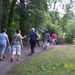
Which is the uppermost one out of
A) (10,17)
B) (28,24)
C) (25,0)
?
(25,0)

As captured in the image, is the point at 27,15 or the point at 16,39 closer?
the point at 16,39

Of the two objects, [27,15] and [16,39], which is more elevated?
[27,15]

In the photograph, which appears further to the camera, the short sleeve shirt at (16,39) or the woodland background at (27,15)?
the woodland background at (27,15)

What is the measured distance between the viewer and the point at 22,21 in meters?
13.3

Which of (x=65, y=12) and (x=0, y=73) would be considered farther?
(x=65, y=12)

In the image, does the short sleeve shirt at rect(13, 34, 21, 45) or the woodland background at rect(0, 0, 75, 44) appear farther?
the woodland background at rect(0, 0, 75, 44)

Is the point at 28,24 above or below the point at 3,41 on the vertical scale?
above

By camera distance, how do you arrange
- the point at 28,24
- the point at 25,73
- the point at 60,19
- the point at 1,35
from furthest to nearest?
the point at 60,19, the point at 28,24, the point at 1,35, the point at 25,73

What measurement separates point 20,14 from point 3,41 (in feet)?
25.7

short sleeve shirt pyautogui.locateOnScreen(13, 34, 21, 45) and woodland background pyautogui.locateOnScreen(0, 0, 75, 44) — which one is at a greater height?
woodland background pyautogui.locateOnScreen(0, 0, 75, 44)

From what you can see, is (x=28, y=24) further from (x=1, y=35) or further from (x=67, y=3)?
(x=67, y=3)

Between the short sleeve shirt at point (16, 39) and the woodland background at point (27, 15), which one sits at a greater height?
the woodland background at point (27, 15)

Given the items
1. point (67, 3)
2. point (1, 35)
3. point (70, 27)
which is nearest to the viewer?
point (1, 35)

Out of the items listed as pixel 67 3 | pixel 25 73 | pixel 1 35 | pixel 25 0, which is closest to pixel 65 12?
pixel 67 3
